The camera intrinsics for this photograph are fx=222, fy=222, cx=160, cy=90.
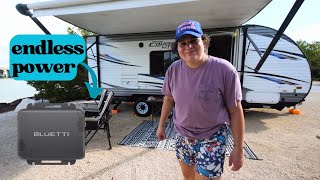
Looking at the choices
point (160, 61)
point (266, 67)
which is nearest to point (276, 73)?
point (266, 67)

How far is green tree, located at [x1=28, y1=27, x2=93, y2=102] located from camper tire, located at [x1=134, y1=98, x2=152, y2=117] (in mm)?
4449

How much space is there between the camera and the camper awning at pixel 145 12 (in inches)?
150

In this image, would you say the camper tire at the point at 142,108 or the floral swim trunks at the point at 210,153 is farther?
the camper tire at the point at 142,108

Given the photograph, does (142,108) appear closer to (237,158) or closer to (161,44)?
(161,44)

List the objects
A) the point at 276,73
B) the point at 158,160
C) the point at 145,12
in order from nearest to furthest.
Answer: the point at 158,160, the point at 145,12, the point at 276,73

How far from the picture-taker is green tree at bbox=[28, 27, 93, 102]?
9461 mm

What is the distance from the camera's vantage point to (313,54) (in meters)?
29.0

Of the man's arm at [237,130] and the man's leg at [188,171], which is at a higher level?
the man's arm at [237,130]

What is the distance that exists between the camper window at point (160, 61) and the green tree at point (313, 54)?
23779 mm

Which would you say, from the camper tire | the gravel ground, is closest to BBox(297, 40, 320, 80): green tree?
the gravel ground

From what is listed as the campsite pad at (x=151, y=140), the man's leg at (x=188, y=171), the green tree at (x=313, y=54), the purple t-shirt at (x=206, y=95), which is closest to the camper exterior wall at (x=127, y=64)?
the campsite pad at (x=151, y=140)

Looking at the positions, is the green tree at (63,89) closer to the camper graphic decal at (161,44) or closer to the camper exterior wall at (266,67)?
the camper graphic decal at (161,44)

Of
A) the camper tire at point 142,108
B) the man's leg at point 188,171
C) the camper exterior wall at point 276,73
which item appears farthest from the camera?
the camper tire at point 142,108

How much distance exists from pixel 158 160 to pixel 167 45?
12.8 feet
